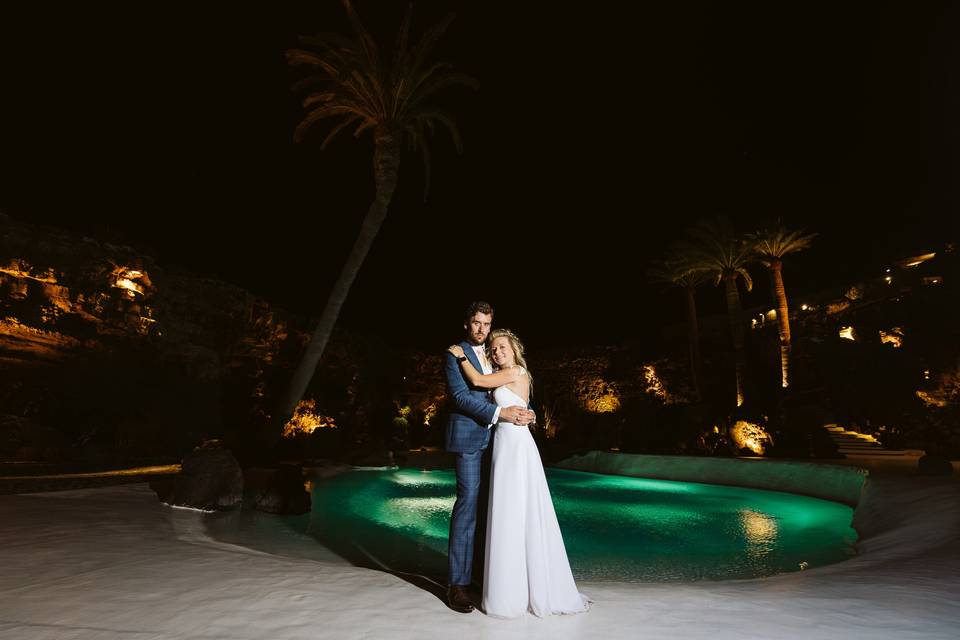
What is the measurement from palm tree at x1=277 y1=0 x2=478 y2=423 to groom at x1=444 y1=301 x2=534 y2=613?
11.4m

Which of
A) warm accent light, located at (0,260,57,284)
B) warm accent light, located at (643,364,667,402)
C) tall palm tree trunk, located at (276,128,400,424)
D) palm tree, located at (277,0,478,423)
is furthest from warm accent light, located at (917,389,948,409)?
warm accent light, located at (0,260,57,284)

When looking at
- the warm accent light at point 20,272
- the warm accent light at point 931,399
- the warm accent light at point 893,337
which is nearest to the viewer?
the warm accent light at point 20,272

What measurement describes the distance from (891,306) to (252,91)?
35309 millimetres

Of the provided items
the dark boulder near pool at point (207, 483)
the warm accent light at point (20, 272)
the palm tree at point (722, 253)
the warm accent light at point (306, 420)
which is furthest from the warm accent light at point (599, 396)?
the warm accent light at point (20, 272)

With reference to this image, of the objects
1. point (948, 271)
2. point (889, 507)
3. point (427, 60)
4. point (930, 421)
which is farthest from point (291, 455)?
point (948, 271)

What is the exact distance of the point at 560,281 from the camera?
147 ft

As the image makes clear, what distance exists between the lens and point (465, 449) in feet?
12.8

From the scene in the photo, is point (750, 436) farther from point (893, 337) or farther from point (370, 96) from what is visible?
point (370, 96)

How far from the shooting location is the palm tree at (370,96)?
587 inches

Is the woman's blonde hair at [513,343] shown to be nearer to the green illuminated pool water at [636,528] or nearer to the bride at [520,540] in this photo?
the bride at [520,540]

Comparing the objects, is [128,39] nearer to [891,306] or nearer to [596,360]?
[596,360]

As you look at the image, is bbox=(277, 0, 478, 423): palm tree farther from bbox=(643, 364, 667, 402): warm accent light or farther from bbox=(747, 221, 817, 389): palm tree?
bbox=(643, 364, 667, 402): warm accent light

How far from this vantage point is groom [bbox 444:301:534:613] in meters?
3.77

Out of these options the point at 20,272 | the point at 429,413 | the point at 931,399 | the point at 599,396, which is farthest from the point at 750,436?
the point at 20,272
